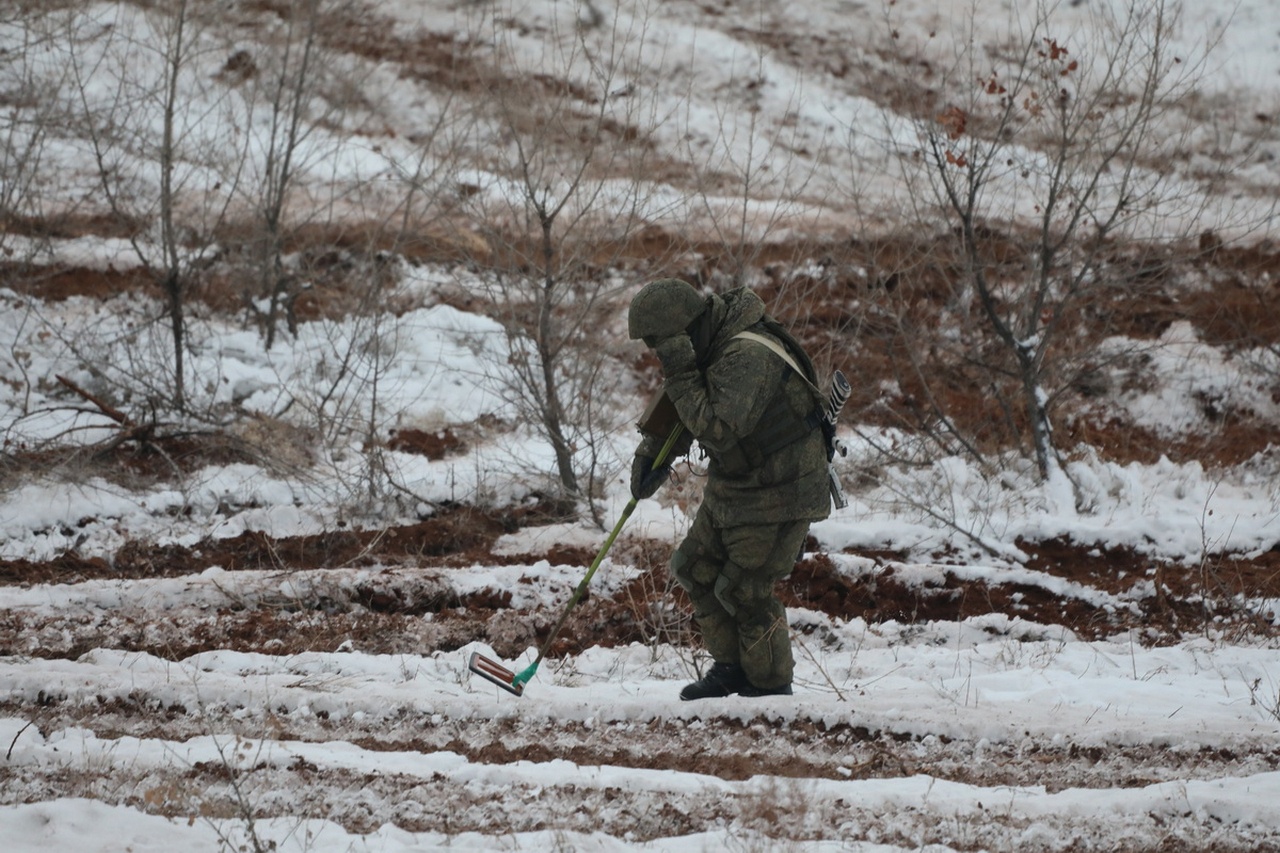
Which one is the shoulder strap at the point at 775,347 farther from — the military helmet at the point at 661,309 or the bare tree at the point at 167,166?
the bare tree at the point at 167,166

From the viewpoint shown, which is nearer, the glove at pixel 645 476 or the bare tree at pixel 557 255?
the glove at pixel 645 476

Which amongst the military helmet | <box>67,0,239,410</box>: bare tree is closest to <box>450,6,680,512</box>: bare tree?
the military helmet

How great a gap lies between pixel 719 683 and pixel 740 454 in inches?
46.8

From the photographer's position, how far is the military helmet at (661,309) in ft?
13.9

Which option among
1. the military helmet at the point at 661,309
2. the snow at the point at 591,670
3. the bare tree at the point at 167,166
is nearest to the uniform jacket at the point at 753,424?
the military helmet at the point at 661,309

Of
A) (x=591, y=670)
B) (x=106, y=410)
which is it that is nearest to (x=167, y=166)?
(x=106, y=410)

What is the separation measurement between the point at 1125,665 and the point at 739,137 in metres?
13.2

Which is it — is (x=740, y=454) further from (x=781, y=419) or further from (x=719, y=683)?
(x=719, y=683)

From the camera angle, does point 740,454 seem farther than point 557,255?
No

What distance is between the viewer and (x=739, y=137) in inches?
682

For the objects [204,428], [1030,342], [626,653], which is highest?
[1030,342]

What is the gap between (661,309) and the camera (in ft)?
13.9

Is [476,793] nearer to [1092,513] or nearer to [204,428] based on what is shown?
[1092,513]

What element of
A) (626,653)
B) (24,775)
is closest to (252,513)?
(626,653)
